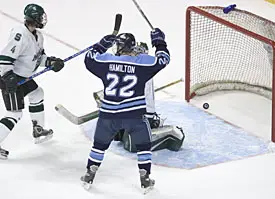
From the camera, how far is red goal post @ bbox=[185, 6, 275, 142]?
5.51m

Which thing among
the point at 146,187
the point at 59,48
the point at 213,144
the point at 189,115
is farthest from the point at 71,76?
the point at 146,187

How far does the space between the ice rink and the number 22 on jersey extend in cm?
55

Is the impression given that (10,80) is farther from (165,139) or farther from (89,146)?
(165,139)

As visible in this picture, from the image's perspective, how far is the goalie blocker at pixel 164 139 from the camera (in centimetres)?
468

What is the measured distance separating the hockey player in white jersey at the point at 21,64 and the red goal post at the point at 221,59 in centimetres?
121

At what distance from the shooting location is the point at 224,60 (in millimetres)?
5750

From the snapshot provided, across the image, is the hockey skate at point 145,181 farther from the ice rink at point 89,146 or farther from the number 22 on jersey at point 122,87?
the number 22 on jersey at point 122,87

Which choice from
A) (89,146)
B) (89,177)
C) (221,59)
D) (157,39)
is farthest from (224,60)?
(89,177)

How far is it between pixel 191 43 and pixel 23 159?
1.65 metres

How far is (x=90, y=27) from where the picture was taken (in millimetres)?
7277

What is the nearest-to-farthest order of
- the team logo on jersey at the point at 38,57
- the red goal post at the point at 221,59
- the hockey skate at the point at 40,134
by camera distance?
the team logo on jersey at the point at 38,57
the hockey skate at the point at 40,134
the red goal post at the point at 221,59

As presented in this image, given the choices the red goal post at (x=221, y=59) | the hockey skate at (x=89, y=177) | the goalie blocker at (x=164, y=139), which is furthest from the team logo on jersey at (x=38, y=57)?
the red goal post at (x=221, y=59)

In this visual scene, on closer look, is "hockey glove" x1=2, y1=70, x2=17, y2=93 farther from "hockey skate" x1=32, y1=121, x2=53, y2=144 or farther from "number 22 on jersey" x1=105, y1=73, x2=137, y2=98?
"number 22 on jersey" x1=105, y1=73, x2=137, y2=98

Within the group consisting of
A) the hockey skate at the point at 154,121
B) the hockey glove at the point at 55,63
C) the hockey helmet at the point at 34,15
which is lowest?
the hockey skate at the point at 154,121
